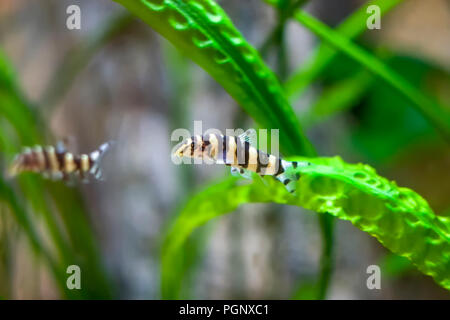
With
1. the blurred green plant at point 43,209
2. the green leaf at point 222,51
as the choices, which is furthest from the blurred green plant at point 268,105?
the blurred green plant at point 43,209

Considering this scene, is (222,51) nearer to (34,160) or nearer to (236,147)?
(236,147)

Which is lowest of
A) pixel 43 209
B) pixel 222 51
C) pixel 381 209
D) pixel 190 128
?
pixel 381 209

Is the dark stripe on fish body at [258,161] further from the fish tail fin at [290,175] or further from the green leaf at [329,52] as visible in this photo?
the green leaf at [329,52]

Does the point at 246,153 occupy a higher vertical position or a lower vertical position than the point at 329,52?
lower

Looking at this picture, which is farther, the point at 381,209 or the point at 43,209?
the point at 43,209

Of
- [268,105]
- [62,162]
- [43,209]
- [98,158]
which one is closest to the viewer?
[268,105]

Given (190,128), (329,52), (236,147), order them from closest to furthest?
1. (236,147)
2. (329,52)
3. (190,128)

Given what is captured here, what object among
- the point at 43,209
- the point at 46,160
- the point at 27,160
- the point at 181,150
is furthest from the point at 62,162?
the point at 43,209
